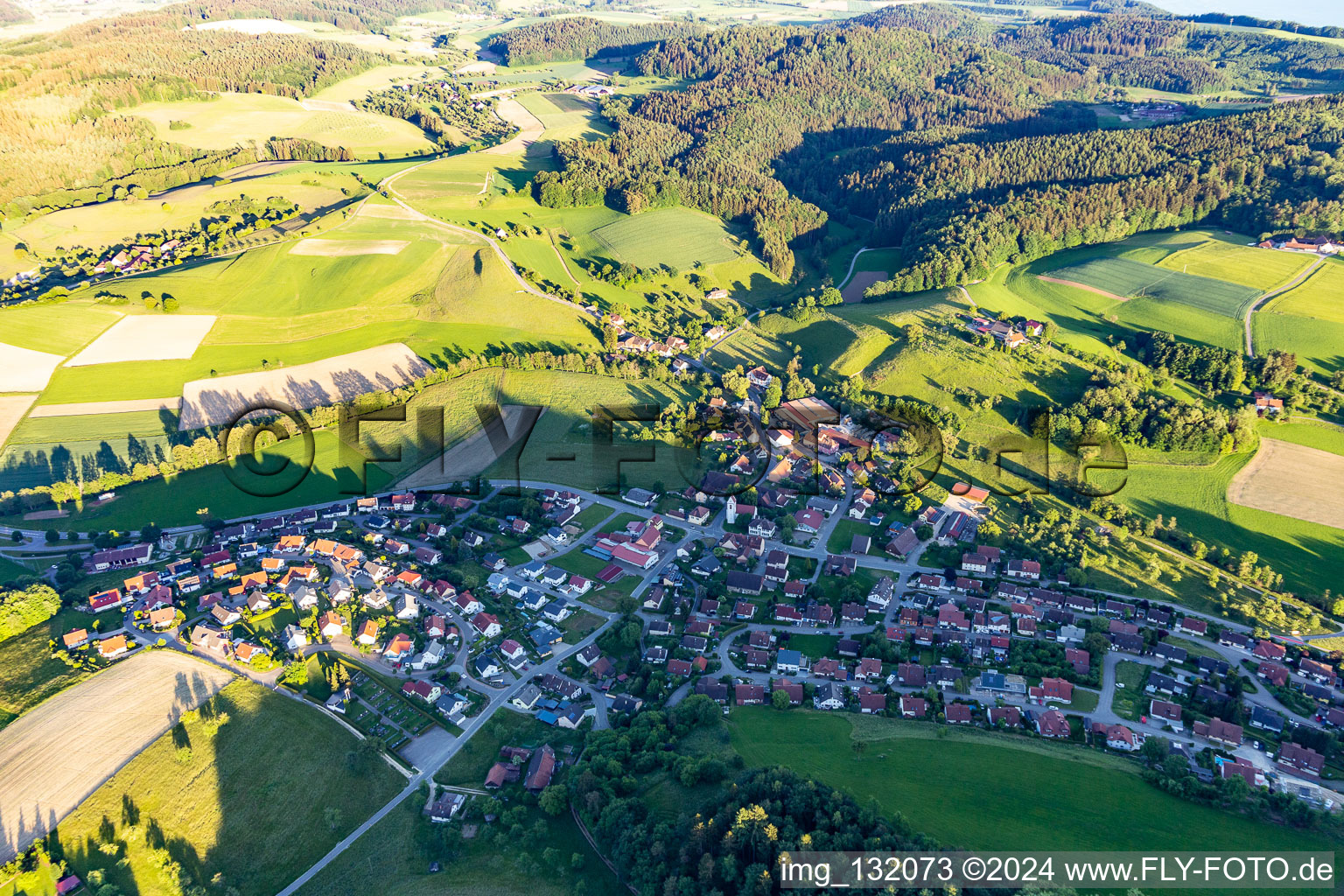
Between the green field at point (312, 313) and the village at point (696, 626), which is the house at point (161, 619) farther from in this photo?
the green field at point (312, 313)

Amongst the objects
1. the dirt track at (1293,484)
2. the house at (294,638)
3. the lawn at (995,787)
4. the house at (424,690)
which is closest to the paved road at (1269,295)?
the dirt track at (1293,484)

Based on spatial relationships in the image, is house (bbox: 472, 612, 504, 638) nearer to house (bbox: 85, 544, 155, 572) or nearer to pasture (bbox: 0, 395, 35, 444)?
house (bbox: 85, 544, 155, 572)

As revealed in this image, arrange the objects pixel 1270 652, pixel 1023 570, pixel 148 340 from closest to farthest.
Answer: pixel 1270 652 → pixel 1023 570 → pixel 148 340

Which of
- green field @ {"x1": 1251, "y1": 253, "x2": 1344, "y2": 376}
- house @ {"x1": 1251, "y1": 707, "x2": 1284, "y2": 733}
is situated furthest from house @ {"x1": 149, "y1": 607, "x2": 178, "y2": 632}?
green field @ {"x1": 1251, "y1": 253, "x2": 1344, "y2": 376}

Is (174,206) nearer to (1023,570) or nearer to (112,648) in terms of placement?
(112,648)

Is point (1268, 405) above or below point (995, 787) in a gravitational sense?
above

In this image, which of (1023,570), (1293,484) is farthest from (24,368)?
(1293,484)
